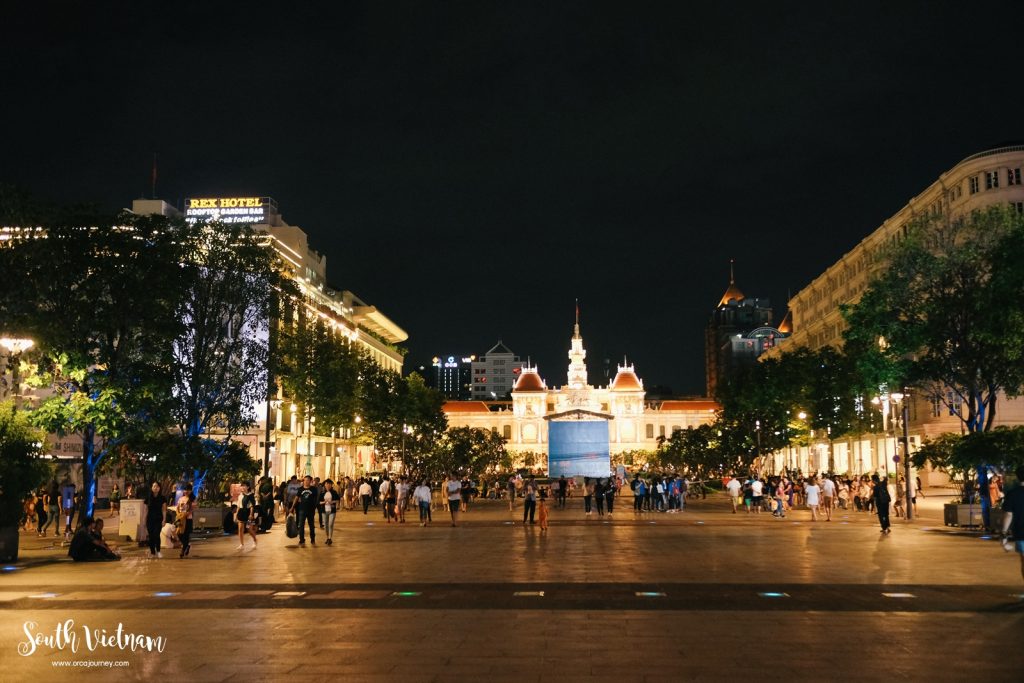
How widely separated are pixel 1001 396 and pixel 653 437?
11880cm

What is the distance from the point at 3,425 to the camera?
2322cm

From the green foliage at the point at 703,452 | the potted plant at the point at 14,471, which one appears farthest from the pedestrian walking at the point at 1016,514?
the green foliage at the point at 703,452

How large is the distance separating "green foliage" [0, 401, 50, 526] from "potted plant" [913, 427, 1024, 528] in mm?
26196

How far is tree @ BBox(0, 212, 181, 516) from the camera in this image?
25.1 meters

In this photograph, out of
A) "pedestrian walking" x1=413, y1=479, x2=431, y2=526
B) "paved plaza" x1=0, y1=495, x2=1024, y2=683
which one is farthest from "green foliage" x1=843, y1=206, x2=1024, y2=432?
"pedestrian walking" x1=413, y1=479, x2=431, y2=526

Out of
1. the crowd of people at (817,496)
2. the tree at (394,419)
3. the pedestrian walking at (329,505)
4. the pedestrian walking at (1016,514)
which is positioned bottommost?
the crowd of people at (817,496)

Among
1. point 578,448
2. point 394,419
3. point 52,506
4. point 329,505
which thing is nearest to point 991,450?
point 329,505

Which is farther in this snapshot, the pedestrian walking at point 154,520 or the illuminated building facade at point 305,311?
the illuminated building facade at point 305,311

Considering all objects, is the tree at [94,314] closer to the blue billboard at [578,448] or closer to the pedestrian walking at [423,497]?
the pedestrian walking at [423,497]

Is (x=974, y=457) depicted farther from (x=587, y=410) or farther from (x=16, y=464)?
(x=587, y=410)

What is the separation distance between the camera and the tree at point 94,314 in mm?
25062

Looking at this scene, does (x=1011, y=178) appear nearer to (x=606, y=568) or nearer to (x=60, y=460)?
(x=606, y=568)

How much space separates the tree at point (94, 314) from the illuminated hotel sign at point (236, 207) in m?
60.2

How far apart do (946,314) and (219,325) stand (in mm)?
27757
